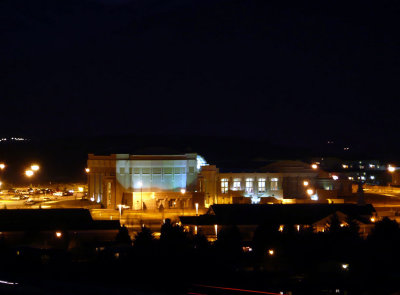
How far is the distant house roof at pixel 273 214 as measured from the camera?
1088 inches

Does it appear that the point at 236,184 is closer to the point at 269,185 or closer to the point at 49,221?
the point at 269,185

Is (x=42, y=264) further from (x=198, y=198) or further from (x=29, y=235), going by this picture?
(x=198, y=198)

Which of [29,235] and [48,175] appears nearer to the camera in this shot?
[29,235]

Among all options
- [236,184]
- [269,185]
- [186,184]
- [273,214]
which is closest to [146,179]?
[186,184]

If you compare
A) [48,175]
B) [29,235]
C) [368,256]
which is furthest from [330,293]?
[48,175]

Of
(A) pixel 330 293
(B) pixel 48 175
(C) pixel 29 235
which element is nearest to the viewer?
(A) pixel 330 293

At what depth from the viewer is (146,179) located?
42562mm

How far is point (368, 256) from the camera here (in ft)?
59.1

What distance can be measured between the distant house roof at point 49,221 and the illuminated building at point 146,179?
46.2 ft

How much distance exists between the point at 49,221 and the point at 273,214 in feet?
33.5

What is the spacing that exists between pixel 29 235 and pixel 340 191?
26503 millimetres

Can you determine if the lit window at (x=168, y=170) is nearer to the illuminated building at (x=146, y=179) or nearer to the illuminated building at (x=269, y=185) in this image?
the illuminated building at (x=146, y=179)

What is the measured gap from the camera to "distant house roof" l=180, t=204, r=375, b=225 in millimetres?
27641

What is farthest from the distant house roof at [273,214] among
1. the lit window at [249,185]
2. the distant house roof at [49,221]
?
the lit window at [249,185]
